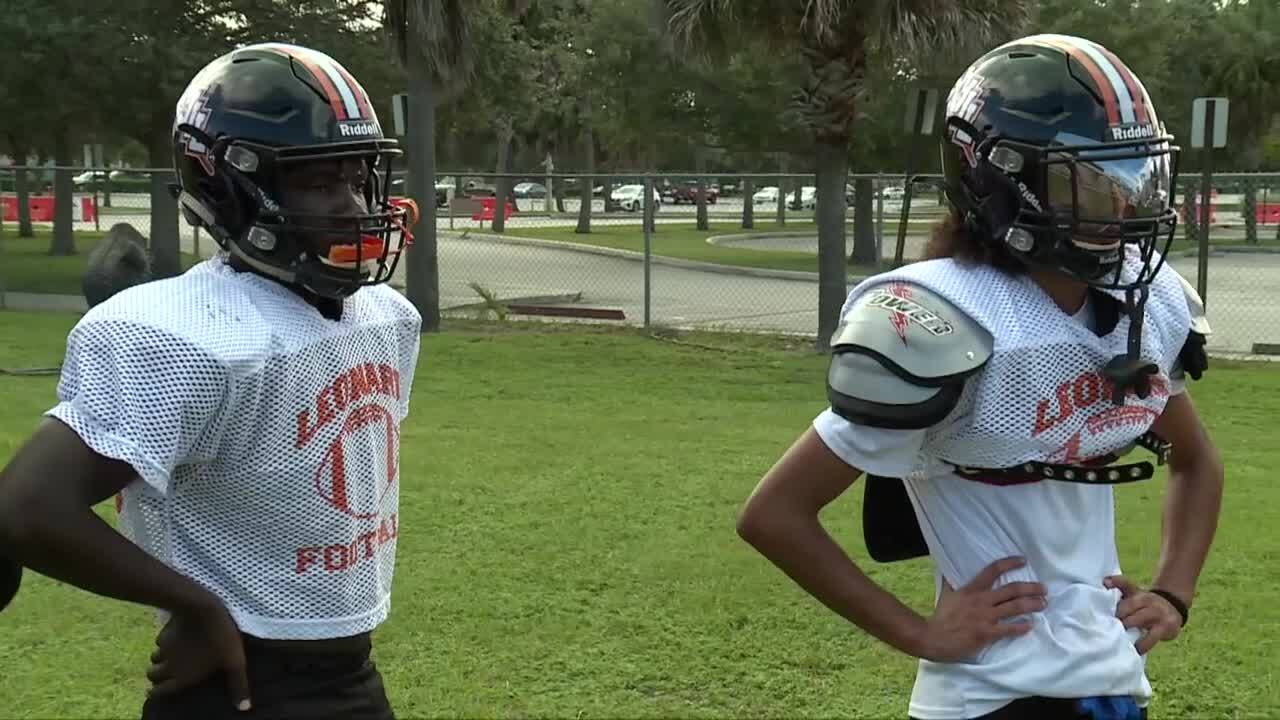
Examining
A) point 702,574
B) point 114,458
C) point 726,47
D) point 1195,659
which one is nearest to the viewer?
point 114,458

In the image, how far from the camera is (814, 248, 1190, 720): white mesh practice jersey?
1958 mm

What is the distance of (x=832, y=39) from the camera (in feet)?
44.3

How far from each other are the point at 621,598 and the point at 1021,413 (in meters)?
3.75

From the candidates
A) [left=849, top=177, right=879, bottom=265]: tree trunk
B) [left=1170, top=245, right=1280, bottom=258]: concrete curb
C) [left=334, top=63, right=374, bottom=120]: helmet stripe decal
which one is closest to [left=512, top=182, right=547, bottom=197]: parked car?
[left=1170, top=245, right=1280, bottom=258]: concrete curb

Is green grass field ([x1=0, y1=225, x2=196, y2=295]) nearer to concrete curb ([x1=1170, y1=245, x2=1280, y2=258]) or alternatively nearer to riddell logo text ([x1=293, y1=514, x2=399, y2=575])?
riddell logo text ([x1=293, y1=514, x2=399, y2=575])

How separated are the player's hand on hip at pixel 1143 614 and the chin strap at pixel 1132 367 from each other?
11.8 inches

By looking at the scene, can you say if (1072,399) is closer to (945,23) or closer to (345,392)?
(345,392)

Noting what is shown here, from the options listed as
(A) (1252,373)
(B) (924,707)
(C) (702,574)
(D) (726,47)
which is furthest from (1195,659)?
(D) (726,47)

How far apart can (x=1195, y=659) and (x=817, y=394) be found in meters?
6.22

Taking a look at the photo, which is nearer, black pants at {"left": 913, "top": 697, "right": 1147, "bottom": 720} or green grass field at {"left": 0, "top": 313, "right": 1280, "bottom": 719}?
black pants at {"left": 913, "top": 697, "right": 1147, "bottom": 720}

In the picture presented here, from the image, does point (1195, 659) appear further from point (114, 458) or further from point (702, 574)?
point (114, 458)

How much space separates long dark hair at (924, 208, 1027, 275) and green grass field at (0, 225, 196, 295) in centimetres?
1703

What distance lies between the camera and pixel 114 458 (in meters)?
1.91

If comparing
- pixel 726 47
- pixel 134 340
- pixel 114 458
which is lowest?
pixel 114 458
